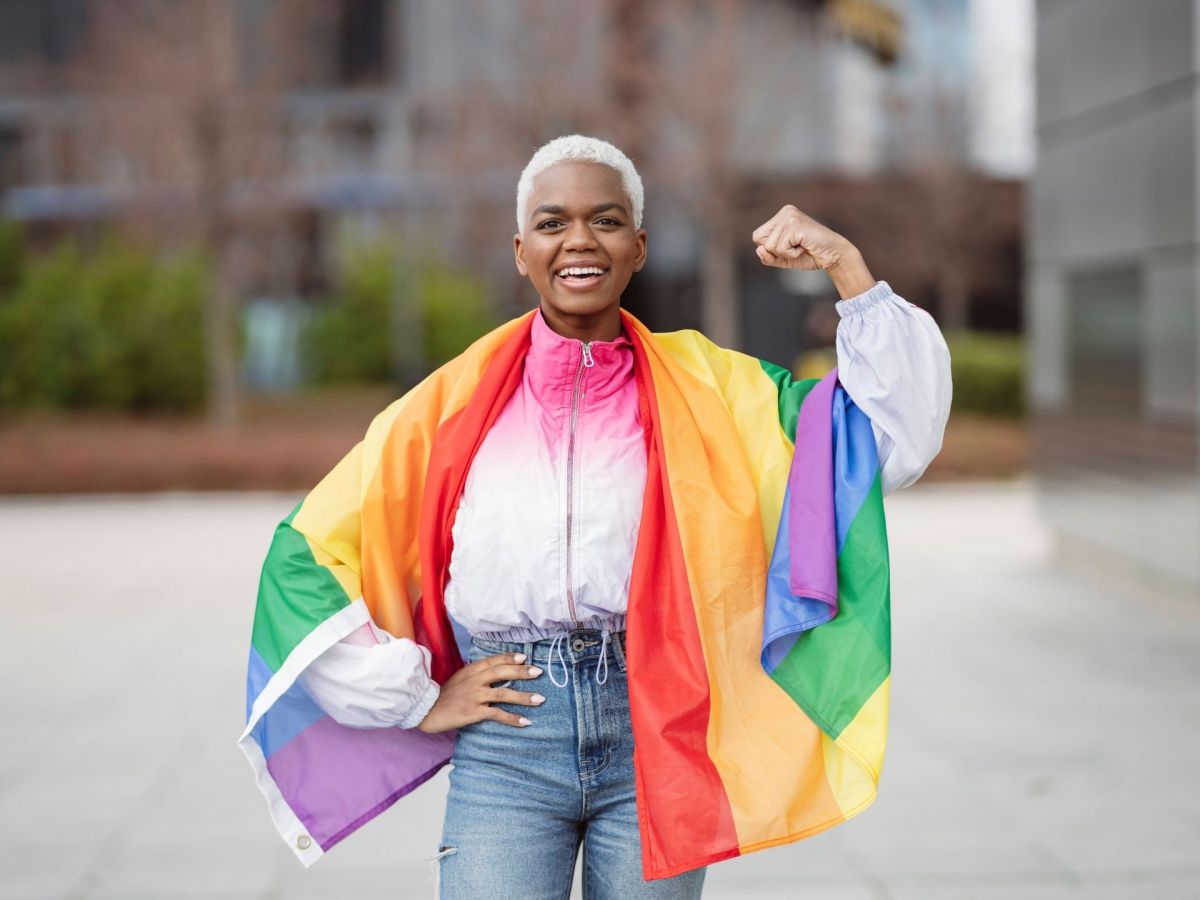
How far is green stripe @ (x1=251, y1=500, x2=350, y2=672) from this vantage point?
257 centimetres

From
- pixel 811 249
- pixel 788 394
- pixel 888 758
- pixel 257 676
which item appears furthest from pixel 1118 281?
pixel 257 676

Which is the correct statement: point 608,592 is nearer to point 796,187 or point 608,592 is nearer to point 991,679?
point 991,679

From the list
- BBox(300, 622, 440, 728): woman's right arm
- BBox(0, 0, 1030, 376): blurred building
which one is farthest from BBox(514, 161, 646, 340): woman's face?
BBox(0, 0, 1030, 376): blurred building

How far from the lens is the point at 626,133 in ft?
63.1

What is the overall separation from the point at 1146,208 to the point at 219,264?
13645mm

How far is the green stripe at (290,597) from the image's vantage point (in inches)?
101

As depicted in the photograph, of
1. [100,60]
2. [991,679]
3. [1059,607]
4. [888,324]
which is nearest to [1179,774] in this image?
[991,679]

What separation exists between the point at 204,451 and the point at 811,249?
16.2 meters

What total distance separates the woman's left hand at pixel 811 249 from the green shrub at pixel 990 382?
19.7 metres

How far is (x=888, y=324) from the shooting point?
247 cm

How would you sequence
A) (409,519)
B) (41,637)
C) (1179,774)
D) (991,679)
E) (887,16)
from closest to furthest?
1. (409,519)
2. (1179,774)
3. (991,679)
4. (41,637)
5. (887,16)

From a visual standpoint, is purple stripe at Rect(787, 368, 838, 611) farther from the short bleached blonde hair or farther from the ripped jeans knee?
the ripped jeans knee

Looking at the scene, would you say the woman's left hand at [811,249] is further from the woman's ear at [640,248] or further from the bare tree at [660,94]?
the bare tree at [660,94]

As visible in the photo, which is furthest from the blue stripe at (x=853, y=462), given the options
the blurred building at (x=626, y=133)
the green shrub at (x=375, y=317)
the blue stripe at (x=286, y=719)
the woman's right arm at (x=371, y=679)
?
the green shrub at (x=375, y=317)
